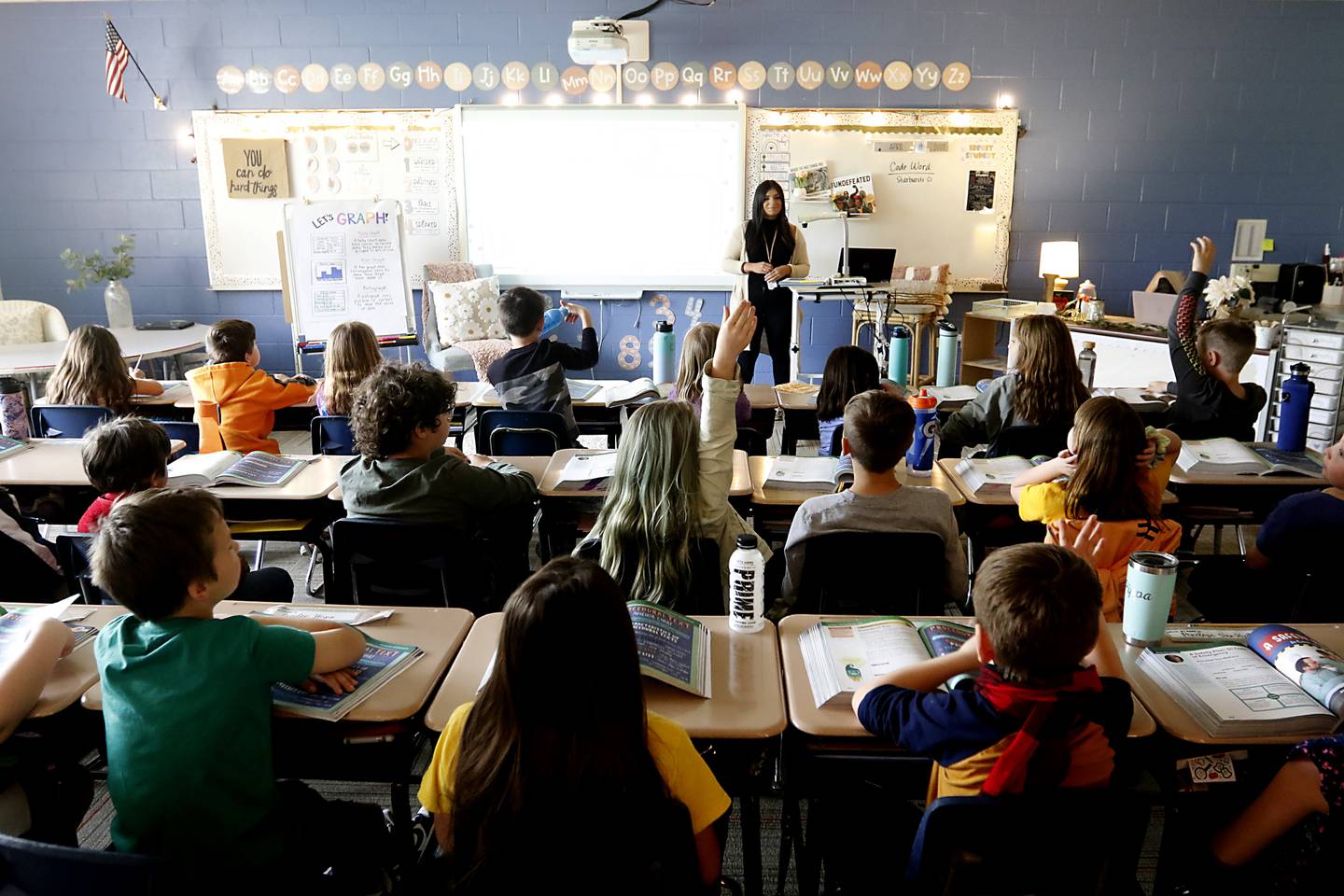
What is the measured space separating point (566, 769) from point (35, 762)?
45.4 inches

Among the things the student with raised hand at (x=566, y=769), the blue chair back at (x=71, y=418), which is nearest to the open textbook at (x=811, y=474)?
the student with raised hand at (x=566, y=769)

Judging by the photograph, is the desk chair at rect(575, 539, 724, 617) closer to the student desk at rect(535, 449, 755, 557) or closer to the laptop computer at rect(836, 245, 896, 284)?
the student desk at rect(535, 449, 755, 557)

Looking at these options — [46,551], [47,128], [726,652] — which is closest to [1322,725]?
[726,652]

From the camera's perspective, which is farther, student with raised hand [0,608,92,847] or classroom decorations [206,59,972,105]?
classroom decorations [206,59,972,105]

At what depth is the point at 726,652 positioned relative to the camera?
1.79 meters

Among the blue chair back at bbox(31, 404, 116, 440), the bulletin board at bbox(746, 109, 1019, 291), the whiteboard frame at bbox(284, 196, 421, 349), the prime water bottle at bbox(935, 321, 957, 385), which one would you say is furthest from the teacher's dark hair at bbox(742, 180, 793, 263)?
the blue chair back at bbox(31, 404, 116, 440)

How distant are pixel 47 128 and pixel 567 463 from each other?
6.04m

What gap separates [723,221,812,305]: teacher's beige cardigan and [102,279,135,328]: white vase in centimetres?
425

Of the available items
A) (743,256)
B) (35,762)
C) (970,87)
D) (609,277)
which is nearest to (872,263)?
(743,256)

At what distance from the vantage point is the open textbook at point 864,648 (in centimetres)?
164

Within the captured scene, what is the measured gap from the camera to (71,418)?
3652 mm

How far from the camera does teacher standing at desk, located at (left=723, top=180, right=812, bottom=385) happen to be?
588cm

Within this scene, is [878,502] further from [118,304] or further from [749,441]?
[118,304]

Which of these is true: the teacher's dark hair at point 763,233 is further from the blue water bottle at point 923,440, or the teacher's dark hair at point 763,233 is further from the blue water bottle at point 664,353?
the blue water bottle at point 923,440
